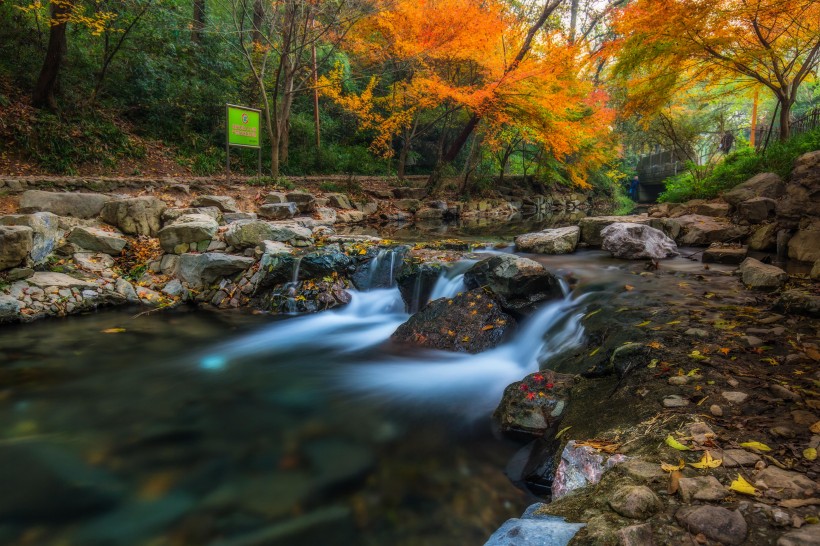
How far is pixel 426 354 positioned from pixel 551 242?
4522mm

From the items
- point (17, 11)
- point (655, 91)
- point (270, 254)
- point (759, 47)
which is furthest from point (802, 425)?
point (17, 11)

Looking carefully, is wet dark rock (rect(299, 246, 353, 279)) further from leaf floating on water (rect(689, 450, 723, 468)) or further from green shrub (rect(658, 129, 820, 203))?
green shrub (rect(658, 129, 820, 203))

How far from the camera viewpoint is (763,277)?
4996mm

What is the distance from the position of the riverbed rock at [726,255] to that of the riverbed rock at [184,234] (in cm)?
845

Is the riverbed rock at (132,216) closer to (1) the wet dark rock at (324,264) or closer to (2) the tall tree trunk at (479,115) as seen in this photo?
(1) the wet dark rock at (324,264)

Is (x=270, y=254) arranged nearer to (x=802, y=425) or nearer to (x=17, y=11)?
(x=802, y=425)

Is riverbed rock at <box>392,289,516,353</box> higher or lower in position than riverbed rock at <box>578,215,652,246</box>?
lower

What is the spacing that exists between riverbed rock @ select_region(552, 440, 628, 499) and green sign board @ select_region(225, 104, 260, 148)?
11106mm

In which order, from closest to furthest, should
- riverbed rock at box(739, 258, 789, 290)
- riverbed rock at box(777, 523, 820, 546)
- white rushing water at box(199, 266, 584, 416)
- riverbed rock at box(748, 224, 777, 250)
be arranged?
riverbed rock at box(777, 523, 820, 546) < white rushing water at box(199, 266, 584, 416) < riverbed rock at box(739, 258, 789, 290) < riverbed rock at box(748, 224, 777, 250)

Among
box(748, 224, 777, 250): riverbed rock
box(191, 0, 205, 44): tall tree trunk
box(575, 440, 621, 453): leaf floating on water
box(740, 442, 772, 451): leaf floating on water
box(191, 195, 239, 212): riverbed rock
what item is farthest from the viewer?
box(191, 0, 205, 44): tall tree trunk

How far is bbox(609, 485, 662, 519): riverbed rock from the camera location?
1.64 meters

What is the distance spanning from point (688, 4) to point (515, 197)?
12800 millimetres

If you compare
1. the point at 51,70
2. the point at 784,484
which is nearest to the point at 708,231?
the point at 784,484

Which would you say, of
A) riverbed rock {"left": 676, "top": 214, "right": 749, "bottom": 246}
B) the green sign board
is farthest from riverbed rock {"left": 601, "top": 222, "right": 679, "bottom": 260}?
the green sign board
